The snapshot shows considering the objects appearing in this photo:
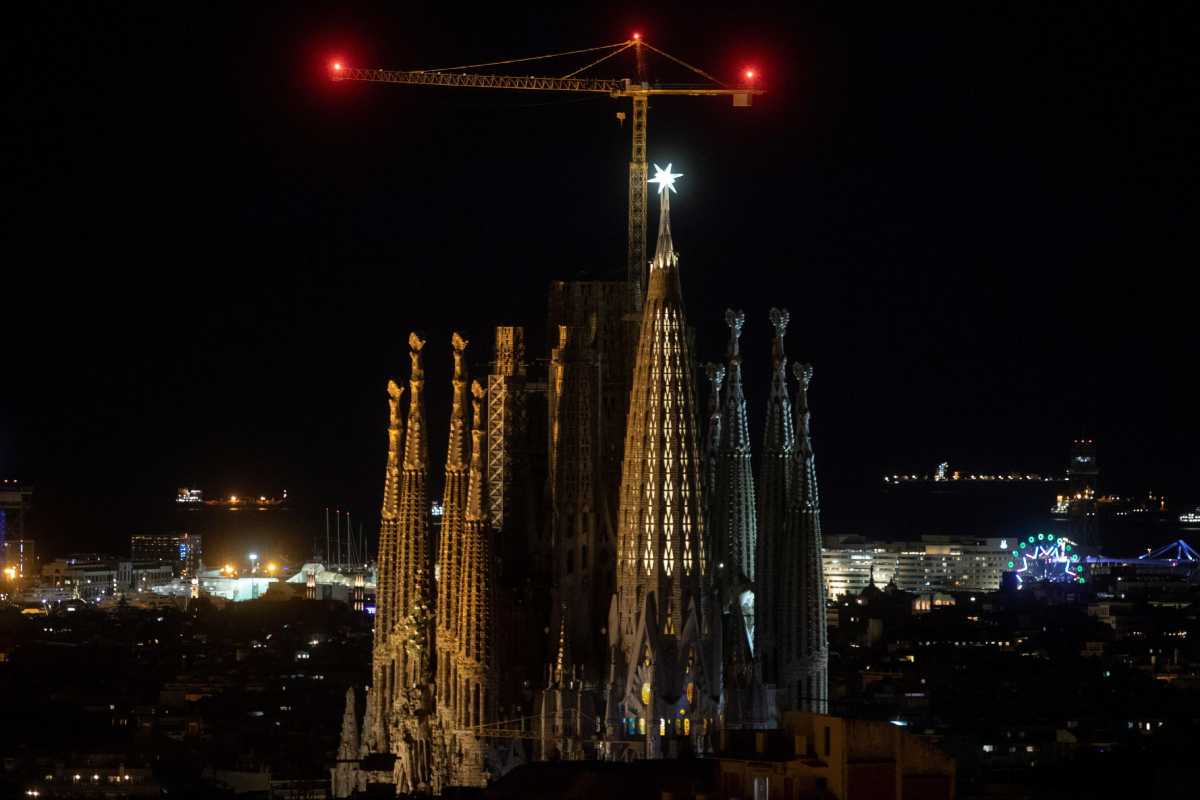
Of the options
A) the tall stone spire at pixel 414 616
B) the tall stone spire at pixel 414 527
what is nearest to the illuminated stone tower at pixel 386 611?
the tall stone spire at pixel 414 616

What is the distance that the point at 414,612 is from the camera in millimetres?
68188

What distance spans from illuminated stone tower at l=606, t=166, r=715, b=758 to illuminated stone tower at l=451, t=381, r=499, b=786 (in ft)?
11.2

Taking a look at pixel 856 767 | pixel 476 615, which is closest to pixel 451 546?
pixel 476 615

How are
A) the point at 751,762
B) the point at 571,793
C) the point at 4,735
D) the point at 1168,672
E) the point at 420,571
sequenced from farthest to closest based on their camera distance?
1. the point at 1168,672
2. the point at 4,735
3. the point at 420,571
4. the point at 571,793
5. the point at 751,762

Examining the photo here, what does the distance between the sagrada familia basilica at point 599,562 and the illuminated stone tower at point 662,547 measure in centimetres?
4

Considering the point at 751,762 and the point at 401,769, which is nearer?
the point at 751,762

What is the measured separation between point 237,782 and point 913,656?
215ft

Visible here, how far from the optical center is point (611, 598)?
63.5 metres

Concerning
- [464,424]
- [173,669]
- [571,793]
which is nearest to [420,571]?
[464,424]

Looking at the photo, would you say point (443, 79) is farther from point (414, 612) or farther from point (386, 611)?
point (414, 612)

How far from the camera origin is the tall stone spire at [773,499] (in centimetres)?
6519

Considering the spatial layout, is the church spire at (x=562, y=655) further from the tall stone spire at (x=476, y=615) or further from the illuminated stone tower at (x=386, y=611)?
the illuminated stone tower at (x=386, y=611)

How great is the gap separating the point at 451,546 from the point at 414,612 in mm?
3378

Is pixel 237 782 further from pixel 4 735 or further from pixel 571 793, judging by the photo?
pixel 571 793
